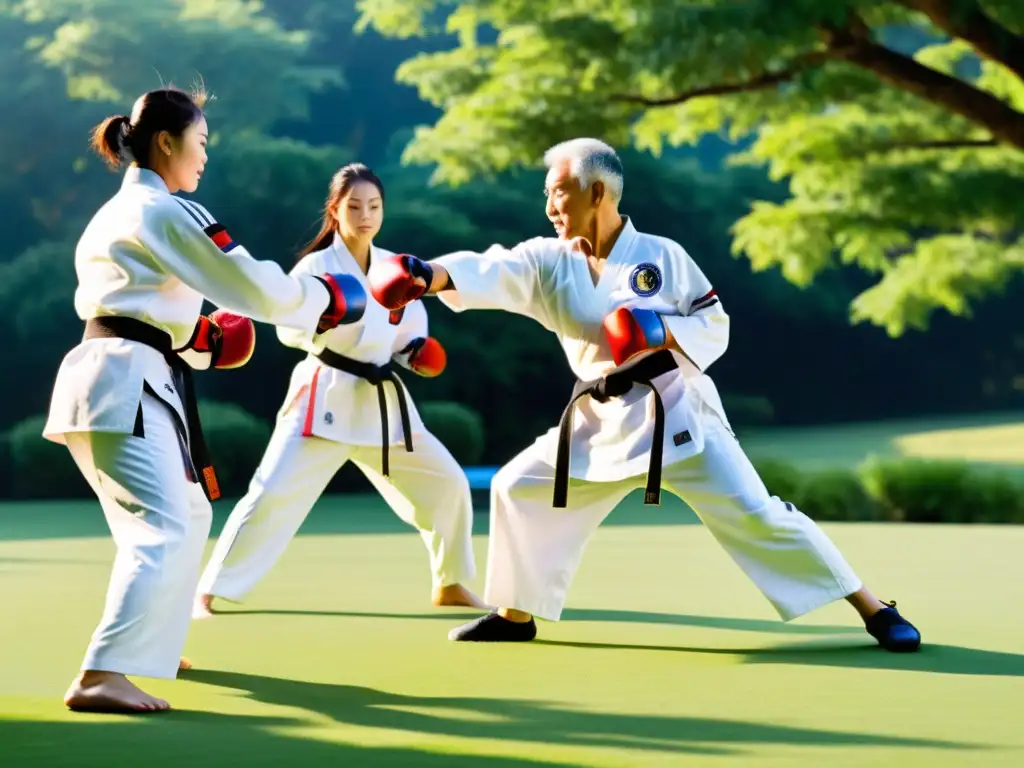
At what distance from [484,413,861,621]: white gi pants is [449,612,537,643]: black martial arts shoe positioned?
8 centimetres

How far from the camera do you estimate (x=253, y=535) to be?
5.16 meters

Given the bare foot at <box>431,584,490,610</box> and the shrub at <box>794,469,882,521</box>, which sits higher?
the shrub at <box>794,469,882,521</box>

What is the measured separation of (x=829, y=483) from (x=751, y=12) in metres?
3.19

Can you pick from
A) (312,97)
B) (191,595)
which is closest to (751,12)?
(191,595)

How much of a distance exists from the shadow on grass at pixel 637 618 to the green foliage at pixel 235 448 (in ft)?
20.9

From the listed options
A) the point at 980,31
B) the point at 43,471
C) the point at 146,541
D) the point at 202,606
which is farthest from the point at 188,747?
the point at 43,471

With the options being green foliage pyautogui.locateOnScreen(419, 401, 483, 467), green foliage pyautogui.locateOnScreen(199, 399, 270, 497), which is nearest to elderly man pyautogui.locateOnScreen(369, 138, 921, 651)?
green foliage pyautogui.locateOnScreen(199, 399, 270, 497)

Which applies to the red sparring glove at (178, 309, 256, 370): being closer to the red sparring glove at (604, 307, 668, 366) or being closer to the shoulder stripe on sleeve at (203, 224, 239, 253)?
the shoulder stripe on sleeve at (203, 224, 239, 253)

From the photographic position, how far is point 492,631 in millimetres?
4645

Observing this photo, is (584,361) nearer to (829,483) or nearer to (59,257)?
(829,483)

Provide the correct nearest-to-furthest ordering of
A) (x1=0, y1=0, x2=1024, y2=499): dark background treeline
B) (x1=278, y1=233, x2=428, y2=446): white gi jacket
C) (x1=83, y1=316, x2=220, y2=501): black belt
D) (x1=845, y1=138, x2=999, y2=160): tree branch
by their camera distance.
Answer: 1. (x1=83, y1=316, x2=220, y2=501): black belt
2. (x1=278, y1=233, x2=428, y2=446): white gi jacket
3. (x1=845, y1=138, x2=999, y2=160): tree branch
4. (x1=0, y1=0, x2=1024, y2=499): dark background treeline

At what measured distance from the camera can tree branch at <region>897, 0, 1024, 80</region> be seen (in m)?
10.1

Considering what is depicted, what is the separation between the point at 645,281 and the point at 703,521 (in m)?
0.70

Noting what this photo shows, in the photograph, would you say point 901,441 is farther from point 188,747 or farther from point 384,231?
point 188,747
